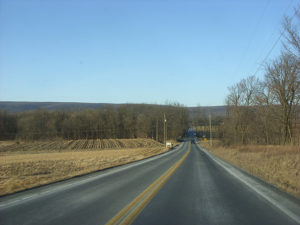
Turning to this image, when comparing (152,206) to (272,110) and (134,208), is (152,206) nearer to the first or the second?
(134,208)

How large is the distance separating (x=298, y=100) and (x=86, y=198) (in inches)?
1246

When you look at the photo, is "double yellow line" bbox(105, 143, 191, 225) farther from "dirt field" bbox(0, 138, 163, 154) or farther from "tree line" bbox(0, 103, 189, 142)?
"tree line" bbox(0, 103, 189, 142)

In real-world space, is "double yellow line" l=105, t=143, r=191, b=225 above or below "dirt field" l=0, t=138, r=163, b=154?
above

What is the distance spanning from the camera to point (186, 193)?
9.04 m

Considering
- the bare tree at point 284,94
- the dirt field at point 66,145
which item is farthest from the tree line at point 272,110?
the dirt field at point 66,145

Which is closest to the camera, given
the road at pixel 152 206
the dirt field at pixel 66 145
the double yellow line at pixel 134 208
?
the double yellow line at pixel 134 208

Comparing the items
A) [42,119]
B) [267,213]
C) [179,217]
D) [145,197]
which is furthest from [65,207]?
[42,119]

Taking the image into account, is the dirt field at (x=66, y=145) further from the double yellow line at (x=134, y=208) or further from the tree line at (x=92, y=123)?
the double yellow line at (x=134, y=208)

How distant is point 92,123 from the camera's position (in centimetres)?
10581

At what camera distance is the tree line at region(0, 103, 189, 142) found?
307 feet

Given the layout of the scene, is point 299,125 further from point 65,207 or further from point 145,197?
point 65,207

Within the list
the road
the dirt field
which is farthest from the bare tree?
the dirt field

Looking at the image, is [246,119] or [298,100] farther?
[246,119]

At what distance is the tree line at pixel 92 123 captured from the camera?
3684 inches
